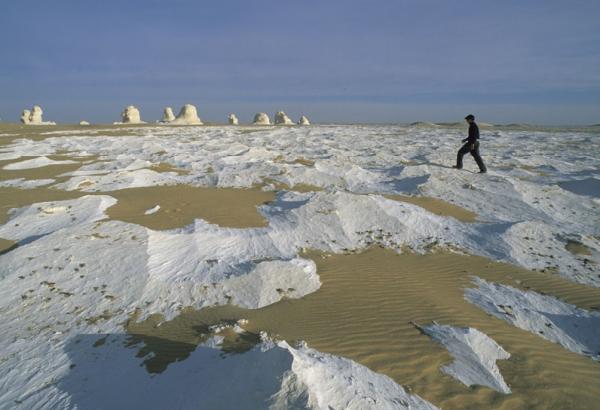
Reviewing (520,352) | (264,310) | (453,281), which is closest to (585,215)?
(453,281)

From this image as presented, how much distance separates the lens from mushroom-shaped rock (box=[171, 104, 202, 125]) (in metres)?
70.6

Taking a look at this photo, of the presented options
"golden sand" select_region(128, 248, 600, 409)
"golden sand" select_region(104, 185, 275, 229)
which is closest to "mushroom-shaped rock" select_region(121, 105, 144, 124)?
"golden sand" select_region(104, 185, 275, 229)

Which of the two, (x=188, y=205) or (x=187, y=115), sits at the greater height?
(x=187, y=115)

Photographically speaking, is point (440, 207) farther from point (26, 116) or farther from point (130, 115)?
point (26, 116)

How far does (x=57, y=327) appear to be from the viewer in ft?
15.3

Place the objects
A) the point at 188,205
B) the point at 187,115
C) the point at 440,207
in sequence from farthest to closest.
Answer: the point at 187,115
the point at 188,205
the point at 440,207

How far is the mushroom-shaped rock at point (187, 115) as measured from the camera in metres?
70.6

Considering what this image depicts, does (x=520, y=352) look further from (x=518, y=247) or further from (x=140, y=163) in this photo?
(x=140, y=163)

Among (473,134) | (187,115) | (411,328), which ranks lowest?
(411,328)

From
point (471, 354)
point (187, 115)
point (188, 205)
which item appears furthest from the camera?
point (187, 115)

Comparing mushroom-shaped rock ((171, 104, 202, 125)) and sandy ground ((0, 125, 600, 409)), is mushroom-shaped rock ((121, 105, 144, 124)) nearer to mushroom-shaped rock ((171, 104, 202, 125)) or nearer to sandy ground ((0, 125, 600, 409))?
mushroom-shaped rock ((171, 104, 202, 125))

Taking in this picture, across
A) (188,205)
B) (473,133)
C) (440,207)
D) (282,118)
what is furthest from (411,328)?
(282,118)

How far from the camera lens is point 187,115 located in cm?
7169

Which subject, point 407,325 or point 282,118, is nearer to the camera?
point 407,325
